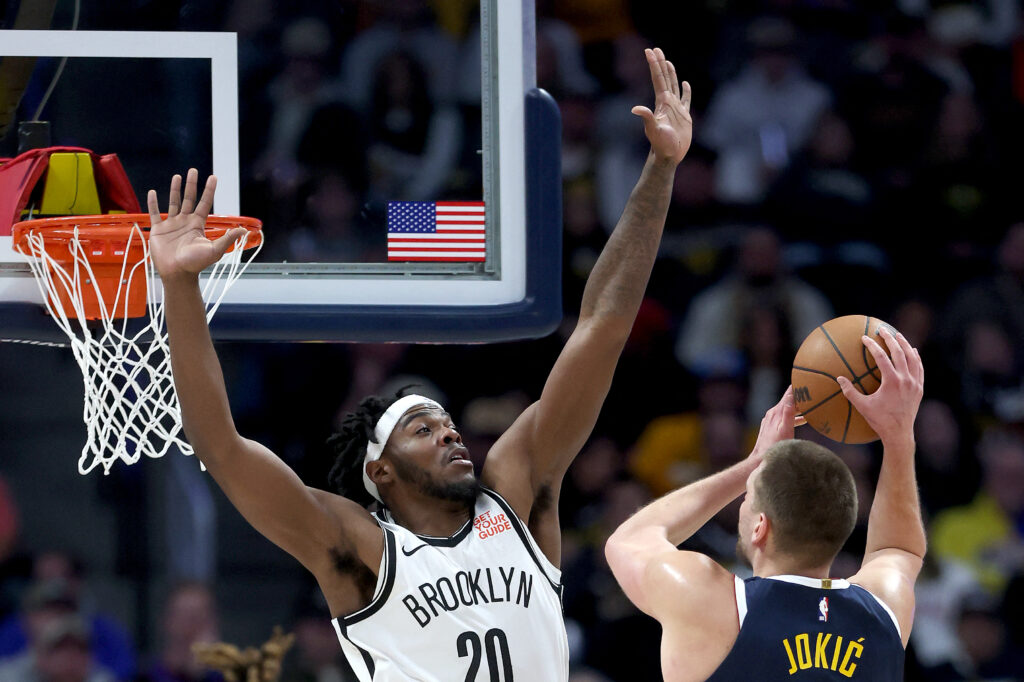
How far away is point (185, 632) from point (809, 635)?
141 inches

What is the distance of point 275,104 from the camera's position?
13.2ft

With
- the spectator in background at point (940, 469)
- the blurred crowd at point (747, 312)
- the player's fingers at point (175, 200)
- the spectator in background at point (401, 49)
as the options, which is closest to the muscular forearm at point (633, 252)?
the spectator in background at point (401, 49)

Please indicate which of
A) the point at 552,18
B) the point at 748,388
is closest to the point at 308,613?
the point at 748,388

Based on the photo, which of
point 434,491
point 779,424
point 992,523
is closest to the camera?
point 779,424

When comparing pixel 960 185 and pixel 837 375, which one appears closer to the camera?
pixel 837 375

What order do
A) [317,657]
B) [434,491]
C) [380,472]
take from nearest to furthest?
[434,491], [380,472], [317,657]

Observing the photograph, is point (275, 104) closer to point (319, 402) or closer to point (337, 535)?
point (337, 535)

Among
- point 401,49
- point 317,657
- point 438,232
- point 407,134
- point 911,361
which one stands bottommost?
point 317,657

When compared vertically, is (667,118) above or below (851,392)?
above

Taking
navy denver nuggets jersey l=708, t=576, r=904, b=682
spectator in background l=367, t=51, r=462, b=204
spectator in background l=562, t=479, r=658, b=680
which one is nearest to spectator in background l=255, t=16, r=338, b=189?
spectator in background l=367, t=51, r=462, b=204

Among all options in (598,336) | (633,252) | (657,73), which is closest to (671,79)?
(657,73)

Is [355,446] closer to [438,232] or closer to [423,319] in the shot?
[423,319]

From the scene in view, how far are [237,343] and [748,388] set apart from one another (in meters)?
2.47

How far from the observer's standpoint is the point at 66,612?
5.57m
